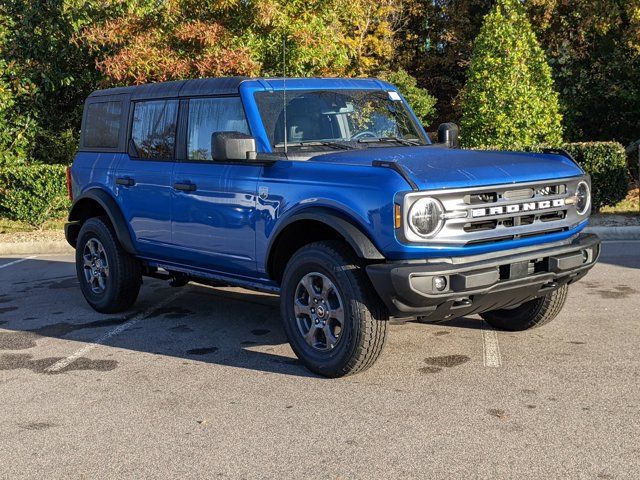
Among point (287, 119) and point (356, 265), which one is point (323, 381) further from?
point (287, 119)

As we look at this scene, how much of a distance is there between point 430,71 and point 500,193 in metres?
18.7

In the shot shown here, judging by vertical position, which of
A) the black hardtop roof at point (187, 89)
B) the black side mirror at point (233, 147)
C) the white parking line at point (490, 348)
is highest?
the black hardtop roof at point (187, 89)

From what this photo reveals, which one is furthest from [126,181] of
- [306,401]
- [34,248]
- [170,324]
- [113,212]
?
[34,248]

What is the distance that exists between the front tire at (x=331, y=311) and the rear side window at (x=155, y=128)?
6.35ft

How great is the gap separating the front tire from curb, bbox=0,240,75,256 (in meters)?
7.82

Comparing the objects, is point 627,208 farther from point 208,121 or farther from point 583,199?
point 208,121

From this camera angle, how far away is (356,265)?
5332 mm

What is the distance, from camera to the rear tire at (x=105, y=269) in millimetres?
7582

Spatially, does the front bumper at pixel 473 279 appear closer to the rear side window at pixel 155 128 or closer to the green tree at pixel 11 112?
the rear side window at pixel 155 128

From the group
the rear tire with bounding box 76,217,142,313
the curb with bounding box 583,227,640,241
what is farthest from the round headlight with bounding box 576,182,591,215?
the curb with bounding box 583,227,640,241

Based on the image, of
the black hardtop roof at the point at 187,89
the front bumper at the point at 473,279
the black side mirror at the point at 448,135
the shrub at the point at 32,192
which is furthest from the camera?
the shrub at the point at 32,192

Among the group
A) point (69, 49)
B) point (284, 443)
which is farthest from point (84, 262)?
point (69, 49)

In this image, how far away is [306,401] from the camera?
5148mm

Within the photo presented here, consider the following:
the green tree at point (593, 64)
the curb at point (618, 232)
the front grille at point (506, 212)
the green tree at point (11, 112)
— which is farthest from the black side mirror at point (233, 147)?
the green tree at point (593, 64)
